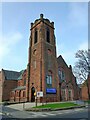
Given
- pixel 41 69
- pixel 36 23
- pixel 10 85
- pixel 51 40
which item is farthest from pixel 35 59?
pixel 10 85

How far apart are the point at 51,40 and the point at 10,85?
23698 millimetres

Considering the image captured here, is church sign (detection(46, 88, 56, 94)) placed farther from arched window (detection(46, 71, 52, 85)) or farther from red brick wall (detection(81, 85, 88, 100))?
red brick wall (detection(81, 85, 88, 100))

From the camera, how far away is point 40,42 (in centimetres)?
4366

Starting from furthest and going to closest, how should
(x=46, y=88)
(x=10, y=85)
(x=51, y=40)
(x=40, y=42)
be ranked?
(x=10, y=85)
(x=51, y=40)
(x=40, y=42)
(x=46, y=88)

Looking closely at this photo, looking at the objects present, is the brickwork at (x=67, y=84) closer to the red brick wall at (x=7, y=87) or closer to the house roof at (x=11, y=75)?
the house roof at (x=11, y=75)

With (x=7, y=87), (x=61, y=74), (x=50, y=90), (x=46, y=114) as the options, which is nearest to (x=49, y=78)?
(x=50, y=90)

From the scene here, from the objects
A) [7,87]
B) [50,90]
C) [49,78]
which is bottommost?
[50,90]

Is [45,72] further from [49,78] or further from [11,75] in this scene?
[11,75]

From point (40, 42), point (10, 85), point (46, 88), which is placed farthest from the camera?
point (10, 85)

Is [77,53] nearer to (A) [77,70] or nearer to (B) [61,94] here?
(A) [77,70]

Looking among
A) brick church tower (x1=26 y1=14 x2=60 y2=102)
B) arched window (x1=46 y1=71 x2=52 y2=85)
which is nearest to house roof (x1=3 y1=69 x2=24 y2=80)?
brick church tower (x1=26 y1=14 x2=60 y2=102)

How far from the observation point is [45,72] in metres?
41.3

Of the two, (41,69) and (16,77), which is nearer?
(41,69)

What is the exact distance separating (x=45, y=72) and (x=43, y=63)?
2.22 m
